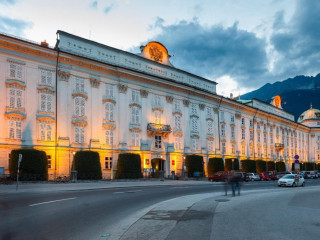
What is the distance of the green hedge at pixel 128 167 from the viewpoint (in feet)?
135

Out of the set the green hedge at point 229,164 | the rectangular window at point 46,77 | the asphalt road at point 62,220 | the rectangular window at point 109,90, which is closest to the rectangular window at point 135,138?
the rectangular window at point 109,90

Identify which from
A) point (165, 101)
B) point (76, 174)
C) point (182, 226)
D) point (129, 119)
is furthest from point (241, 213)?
point (165, 101)

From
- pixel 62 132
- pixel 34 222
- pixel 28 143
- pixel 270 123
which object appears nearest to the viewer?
pixel 34 222

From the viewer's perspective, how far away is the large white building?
116 feet

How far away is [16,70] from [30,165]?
413 inches

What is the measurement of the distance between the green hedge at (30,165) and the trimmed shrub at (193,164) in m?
22.9

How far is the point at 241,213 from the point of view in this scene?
1227 centimetres

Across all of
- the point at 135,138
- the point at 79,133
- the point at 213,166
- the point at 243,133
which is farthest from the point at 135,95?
the point at 243,133

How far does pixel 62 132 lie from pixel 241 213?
2945 cm

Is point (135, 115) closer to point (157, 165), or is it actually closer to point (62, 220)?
point (157, 165)

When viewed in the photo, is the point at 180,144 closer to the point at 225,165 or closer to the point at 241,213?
the point at 225,165

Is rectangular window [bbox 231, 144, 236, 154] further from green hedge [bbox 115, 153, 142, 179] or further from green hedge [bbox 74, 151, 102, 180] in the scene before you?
green hedge [bbox 74, 151, 102, 180]

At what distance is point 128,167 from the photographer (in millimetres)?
41250

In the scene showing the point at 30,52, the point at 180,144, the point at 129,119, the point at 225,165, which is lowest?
the point at 225,165
